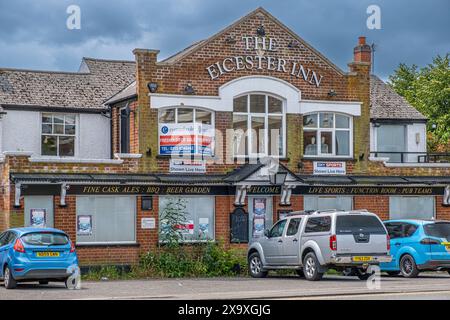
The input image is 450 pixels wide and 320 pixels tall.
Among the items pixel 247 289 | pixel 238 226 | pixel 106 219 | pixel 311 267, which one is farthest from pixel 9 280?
pixel 238 226

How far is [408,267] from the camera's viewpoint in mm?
28688

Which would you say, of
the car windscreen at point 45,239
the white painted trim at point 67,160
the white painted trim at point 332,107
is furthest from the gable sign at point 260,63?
the car windscreen at point 45,239

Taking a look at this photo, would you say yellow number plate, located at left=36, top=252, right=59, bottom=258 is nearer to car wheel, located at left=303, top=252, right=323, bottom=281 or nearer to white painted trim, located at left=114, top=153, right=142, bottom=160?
car wheel, located at left=303, top=252, right=323, bottom=281

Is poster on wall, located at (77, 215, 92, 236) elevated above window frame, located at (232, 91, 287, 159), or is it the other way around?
window frame, located at (232, 91, 287, 159)

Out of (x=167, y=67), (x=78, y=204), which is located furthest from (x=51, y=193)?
(x=167, y=67)

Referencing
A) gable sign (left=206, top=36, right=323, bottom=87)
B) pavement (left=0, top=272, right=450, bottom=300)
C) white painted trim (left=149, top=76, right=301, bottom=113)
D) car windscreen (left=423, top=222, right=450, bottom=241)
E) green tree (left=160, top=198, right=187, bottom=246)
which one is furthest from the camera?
gable sign (left=206, top=36, right=323, bottom=87)

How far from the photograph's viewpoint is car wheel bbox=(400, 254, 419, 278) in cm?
2839

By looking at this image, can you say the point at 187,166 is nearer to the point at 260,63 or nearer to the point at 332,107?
the point at 260,63

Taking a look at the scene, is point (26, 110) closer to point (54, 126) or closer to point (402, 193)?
point (54, 126)

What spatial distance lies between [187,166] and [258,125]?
3017mm

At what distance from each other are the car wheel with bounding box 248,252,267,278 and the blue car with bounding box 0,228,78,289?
22.4ft

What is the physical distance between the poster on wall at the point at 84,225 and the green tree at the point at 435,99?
26.4 meters

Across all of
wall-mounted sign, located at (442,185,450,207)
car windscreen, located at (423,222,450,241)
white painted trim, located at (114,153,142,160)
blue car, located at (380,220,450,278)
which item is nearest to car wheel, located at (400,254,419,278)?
blue car, located at (380,220,450,278)

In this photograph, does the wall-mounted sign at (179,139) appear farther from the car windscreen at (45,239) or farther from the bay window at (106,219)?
the car windscreen at (45,239)
